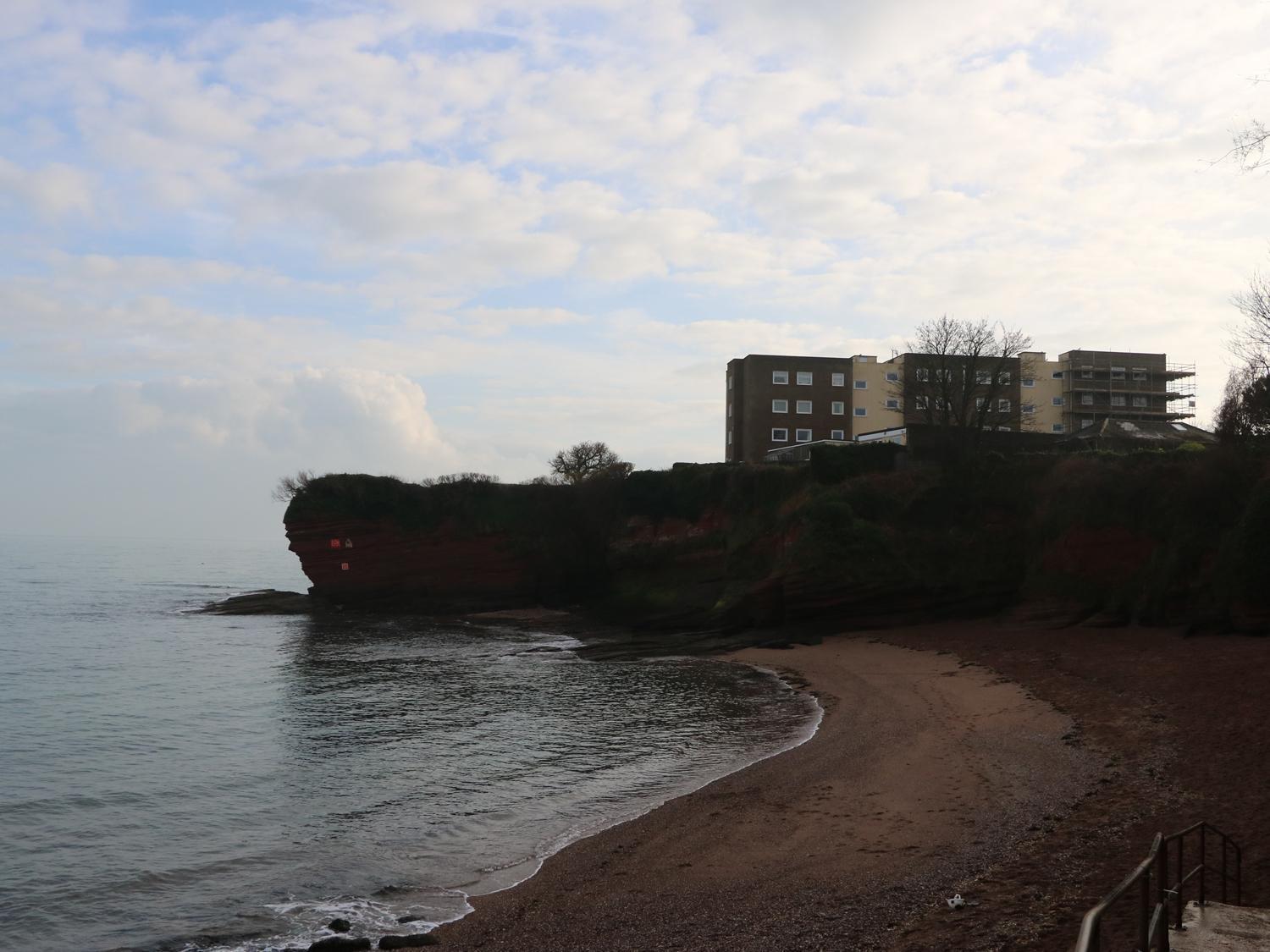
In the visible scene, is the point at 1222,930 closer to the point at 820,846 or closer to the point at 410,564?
the point at 820,846

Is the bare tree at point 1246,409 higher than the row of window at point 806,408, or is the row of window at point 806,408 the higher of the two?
the row of window at point 806,408

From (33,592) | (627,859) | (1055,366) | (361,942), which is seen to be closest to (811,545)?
(627,859)

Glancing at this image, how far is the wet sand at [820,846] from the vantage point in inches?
420

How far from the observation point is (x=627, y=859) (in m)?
13.7

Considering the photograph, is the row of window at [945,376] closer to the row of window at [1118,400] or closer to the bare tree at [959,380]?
the bare tree at [959,380]

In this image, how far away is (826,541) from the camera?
42031 millimetres

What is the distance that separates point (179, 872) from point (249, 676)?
70.6ft

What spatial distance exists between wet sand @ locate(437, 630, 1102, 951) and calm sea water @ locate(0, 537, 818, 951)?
1158mm

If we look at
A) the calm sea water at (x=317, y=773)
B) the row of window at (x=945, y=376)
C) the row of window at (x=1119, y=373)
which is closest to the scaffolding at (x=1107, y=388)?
the row of window at (x=1119, y=373)

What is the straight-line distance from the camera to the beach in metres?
10.3

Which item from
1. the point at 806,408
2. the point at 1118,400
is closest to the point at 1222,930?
the point at 806,408

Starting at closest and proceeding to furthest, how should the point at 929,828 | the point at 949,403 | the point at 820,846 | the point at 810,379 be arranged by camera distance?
the point at 820,846, the point at 929,828, the point at 949,403, the point at 810,379

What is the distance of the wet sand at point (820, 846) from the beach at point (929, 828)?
4 cm

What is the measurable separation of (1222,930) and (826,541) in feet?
114
